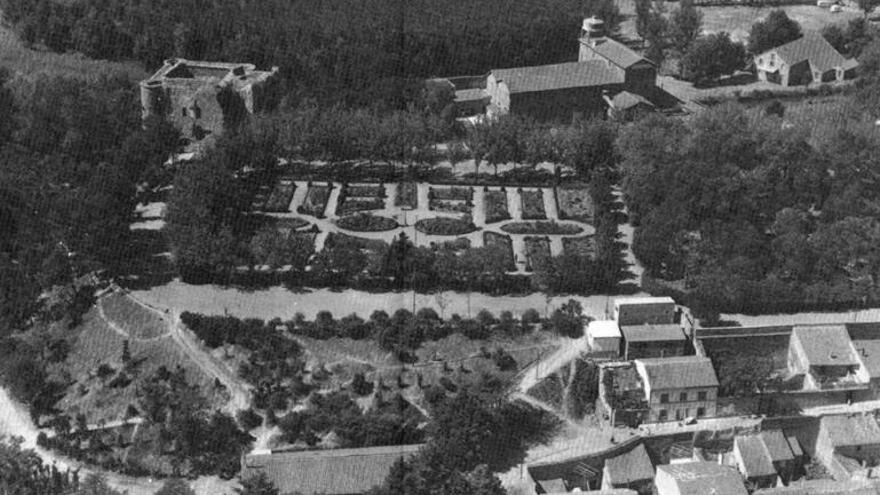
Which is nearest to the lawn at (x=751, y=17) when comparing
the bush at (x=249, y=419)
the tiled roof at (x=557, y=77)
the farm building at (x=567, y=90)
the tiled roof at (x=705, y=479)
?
the farm building at (x=567, y=90)

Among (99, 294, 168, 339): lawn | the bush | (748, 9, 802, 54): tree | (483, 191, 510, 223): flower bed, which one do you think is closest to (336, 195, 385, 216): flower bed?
(483, 191, 510, 223): flower bed

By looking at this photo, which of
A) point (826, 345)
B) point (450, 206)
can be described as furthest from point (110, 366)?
point (826, 345)

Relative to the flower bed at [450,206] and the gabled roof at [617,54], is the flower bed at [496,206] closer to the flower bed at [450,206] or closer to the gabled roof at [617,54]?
the flower bed at [450,206]

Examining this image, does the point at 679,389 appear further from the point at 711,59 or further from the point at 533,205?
the point at 711,59

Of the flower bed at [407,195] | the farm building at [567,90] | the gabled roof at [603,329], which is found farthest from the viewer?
the farm building at [567,90]

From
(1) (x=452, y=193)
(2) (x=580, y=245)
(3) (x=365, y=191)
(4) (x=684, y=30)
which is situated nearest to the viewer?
(2) (x=580, y=245)

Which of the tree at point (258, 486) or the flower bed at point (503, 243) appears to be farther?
the flower bed at point (503, 243)
